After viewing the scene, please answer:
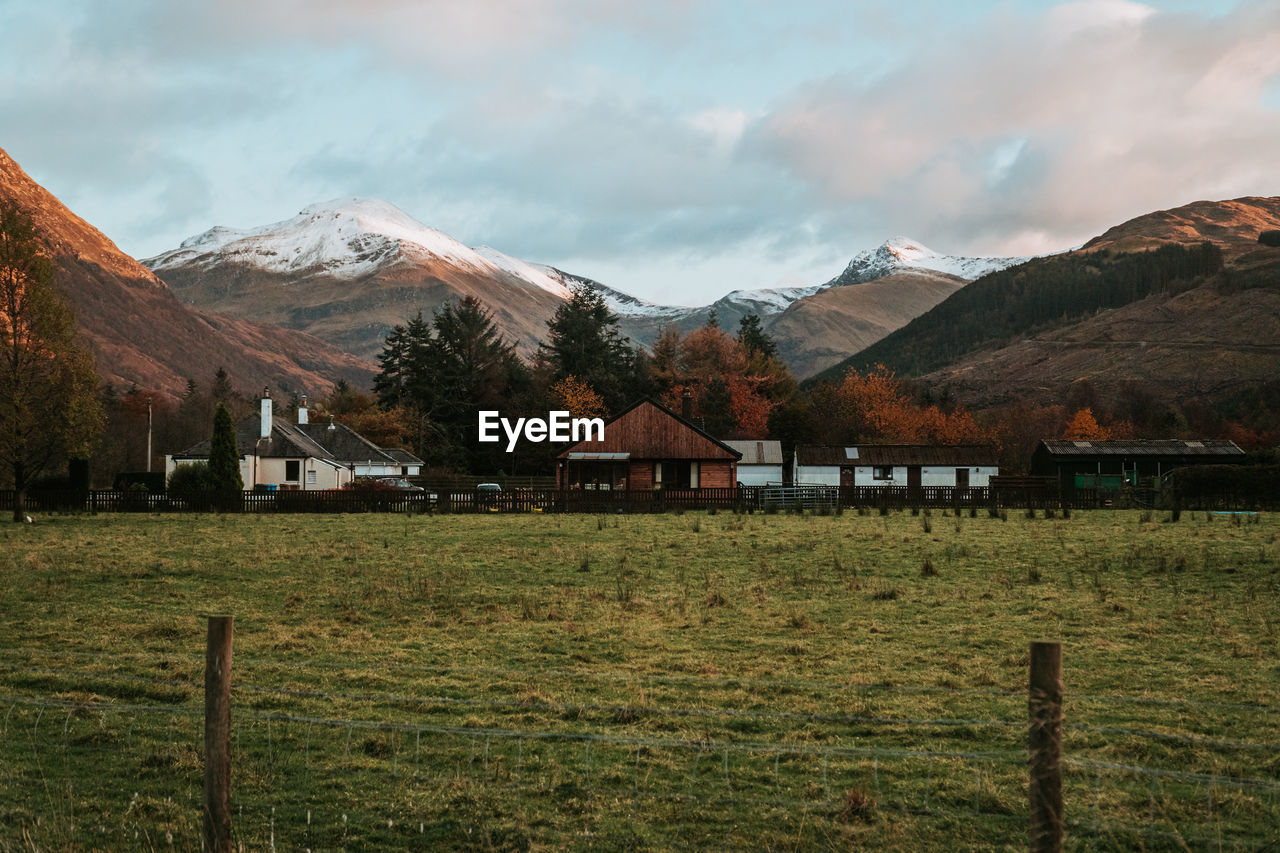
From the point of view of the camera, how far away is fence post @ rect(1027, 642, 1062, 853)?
3.85 metres

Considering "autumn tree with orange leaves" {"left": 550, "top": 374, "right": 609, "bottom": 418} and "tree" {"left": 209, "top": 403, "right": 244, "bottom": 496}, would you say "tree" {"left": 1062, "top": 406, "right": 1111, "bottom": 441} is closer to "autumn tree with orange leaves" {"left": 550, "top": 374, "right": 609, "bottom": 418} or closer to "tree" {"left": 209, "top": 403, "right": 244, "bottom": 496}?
"autumn tree with orange leaves" {"left": 550, "top": 374, "right": 609, "bottom": 418}

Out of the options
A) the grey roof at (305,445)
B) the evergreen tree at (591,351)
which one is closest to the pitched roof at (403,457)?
the grey roof at (305,445)

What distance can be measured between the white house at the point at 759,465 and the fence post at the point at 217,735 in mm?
65927

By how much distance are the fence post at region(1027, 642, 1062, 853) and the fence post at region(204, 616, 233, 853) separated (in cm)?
356

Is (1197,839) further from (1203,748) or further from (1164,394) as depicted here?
(1164,394)

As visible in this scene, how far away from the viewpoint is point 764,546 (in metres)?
23.8

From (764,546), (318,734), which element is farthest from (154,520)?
(318,734)

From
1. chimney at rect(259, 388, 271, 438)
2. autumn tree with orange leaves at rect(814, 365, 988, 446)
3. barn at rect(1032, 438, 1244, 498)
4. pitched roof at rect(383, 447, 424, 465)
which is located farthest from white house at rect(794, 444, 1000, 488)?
chimney at rect(259, 388, 271, 438)

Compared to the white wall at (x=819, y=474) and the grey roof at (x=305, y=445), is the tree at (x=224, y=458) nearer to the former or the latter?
the grey roof at (x=305, y=445)

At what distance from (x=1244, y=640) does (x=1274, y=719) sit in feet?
12.0

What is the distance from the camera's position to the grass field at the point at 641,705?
601cm

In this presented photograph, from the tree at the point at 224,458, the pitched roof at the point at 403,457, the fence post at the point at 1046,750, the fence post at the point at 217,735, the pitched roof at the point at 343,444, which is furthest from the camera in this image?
the pitched roof at the point at 403,457

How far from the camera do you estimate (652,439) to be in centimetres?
6044

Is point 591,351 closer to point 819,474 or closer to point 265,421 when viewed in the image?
point 819,474
